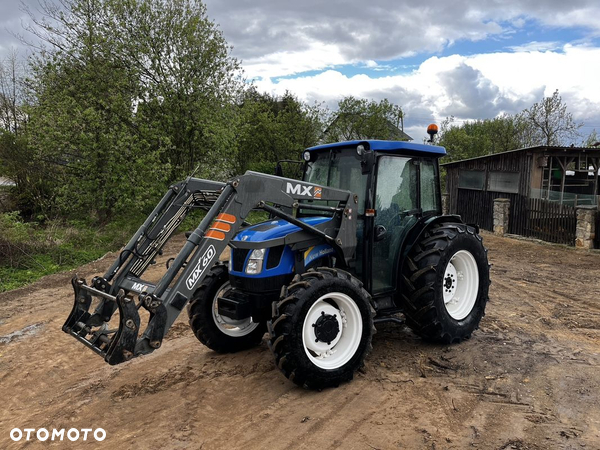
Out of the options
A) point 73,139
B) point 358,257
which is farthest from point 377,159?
point 73,139

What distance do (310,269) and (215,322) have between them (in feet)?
4.47

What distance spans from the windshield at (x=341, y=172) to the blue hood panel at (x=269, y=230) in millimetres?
475

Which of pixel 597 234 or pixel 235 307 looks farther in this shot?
pixel 597 234

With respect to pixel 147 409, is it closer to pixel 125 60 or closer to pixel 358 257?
pixel 358 257

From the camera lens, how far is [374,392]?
4.05 meters

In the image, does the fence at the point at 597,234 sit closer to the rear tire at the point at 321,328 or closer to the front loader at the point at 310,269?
the front loader at the point at 310,269

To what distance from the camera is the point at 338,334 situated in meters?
4.20

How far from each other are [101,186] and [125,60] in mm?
3966

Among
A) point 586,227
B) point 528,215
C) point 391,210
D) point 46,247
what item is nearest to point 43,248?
point 46,247

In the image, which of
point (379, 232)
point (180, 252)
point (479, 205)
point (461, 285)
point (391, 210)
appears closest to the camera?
point (180, 252)

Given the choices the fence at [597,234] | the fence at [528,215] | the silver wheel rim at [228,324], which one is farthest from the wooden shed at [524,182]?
the silver wheel rim at [228,324]

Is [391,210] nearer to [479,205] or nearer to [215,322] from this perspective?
[215,322]

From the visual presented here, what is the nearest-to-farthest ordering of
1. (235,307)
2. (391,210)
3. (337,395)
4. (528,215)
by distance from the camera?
(337,395) < (235,307) < (391,210) < (528,215)

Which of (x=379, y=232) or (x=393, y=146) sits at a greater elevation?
(x=393, y=146)
